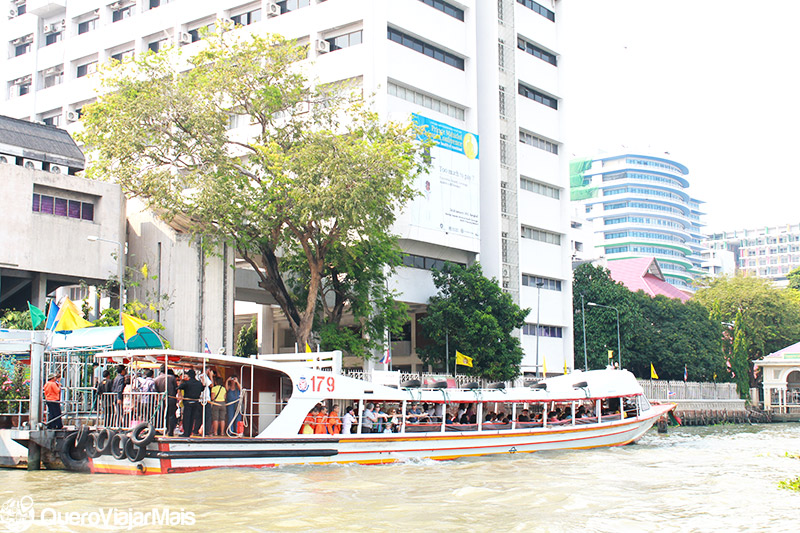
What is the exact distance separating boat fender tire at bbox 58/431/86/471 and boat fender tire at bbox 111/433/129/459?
3.68 feet

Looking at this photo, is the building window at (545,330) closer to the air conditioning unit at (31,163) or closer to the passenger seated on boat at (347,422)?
the air conditioning unit at (31,163)

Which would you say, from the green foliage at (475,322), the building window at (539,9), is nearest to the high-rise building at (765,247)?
the building window at (539,9)

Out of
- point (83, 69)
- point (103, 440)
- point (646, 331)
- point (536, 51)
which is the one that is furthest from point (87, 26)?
point (103, 440)

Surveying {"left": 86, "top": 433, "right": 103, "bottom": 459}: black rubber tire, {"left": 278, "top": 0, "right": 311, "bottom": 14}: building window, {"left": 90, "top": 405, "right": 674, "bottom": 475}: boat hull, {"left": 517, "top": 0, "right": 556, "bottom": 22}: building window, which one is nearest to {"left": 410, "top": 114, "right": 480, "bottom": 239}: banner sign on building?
{"left": 278, "top": 0, "right": 311, "bottom": 14}: building window

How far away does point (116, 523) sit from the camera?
13445 millimetres

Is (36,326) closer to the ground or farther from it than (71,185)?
closer to the ground

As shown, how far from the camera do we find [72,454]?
19453mm

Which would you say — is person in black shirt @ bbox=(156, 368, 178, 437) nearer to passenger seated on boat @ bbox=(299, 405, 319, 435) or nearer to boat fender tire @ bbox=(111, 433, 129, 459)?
boat fender tire @ bbox=(111, 433, 129, 459)

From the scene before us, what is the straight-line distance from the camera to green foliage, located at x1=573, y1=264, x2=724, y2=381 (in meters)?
54.4

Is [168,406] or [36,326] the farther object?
[36,326]

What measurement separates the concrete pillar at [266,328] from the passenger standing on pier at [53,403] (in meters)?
28.1

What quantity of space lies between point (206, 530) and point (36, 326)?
11.2 metres

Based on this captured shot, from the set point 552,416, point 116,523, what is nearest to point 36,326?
point 116,523

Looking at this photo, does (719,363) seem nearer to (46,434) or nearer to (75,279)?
(75,279)
